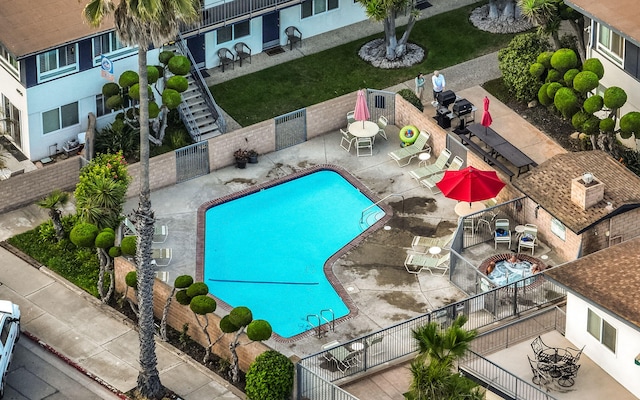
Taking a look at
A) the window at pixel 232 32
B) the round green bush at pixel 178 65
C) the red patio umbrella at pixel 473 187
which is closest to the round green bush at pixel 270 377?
the red patio umbrella at pixel 473 187

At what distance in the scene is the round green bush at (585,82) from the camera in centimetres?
6400

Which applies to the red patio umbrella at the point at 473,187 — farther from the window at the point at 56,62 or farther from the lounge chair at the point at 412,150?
the window at the point at 56,62

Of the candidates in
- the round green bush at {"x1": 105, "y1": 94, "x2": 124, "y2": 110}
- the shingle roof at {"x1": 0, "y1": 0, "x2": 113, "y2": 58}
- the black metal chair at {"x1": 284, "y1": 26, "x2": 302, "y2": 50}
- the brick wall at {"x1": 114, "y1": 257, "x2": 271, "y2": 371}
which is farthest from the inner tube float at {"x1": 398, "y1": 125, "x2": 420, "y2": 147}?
the brick wall at {"x1": 114, "y1": 257, "x2": 271, "y2": 371}

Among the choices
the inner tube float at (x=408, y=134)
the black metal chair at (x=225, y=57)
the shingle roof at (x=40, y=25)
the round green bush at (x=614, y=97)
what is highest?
the shingle roof at (x=40, y=25)

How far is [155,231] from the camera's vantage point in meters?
62.4

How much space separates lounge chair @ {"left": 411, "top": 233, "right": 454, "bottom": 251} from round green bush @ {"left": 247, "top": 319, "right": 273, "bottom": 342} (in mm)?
9216

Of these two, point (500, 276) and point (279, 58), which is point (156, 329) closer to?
point (500, 276)

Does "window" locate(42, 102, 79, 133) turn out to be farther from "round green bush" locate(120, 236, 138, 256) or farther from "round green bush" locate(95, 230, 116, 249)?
"round green bush" locate(120, 236, 138, 256)

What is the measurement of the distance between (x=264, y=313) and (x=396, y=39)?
18.8 metres

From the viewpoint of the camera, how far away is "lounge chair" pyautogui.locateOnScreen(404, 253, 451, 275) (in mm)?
59906

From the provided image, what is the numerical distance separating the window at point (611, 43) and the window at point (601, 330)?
16.4m

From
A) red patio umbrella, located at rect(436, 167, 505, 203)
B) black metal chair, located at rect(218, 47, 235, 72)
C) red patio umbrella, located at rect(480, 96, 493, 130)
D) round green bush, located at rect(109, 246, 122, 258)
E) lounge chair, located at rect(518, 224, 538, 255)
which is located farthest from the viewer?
black metal chair, located at rect(218, 47, 235, 72)

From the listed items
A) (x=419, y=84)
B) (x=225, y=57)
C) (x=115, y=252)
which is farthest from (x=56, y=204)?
(x=419, y=84)

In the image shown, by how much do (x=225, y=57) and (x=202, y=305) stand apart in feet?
A: 65.8
